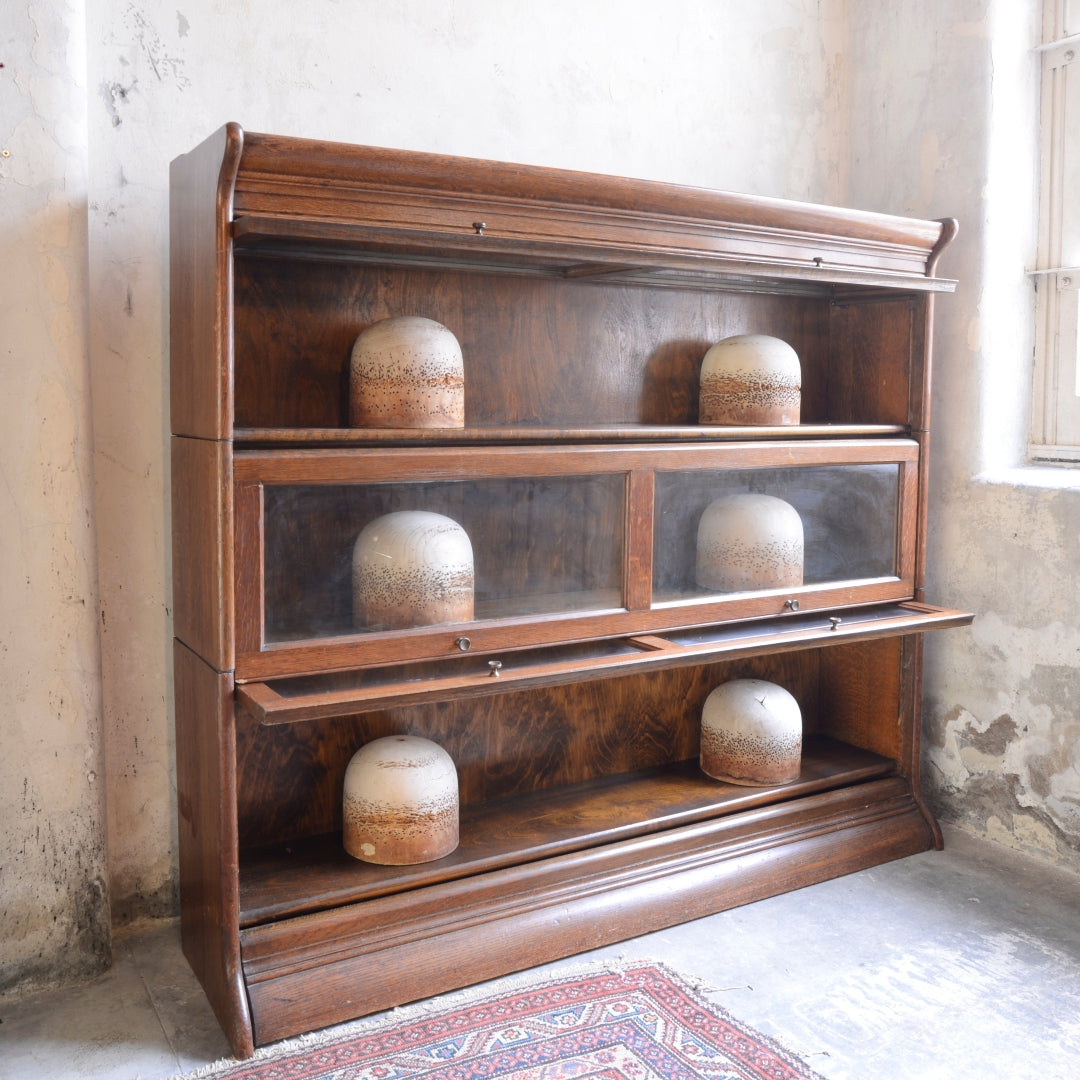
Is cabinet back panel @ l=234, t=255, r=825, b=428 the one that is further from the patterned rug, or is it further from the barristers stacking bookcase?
the patterned rug

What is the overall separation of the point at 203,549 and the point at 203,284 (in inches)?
18.6

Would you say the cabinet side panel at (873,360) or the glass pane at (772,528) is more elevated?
the cabinet side panel at (873,360)

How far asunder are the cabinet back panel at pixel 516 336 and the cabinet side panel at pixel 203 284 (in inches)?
4.8

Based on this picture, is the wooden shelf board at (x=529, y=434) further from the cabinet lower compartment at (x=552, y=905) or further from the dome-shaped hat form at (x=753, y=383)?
the cabinet lower compartment at (x=552, y=905)

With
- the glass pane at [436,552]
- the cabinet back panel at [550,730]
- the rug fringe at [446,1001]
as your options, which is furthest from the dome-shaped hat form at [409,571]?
the rug fringe at [446,1001]

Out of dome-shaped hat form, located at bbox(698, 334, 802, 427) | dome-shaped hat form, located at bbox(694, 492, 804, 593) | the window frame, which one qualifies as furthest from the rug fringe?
the window frame

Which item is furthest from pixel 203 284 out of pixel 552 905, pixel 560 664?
pixel 552 905

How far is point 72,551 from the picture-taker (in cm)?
210

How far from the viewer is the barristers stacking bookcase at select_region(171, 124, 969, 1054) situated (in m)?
1.94

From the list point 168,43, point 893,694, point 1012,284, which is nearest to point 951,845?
point 893,694

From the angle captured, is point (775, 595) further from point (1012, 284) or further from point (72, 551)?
point (72, 551)

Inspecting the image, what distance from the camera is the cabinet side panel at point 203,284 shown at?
5.97 ft

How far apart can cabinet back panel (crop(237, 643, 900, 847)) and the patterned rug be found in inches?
20.0

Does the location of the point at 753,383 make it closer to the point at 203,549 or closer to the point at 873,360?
the point at 873,360
